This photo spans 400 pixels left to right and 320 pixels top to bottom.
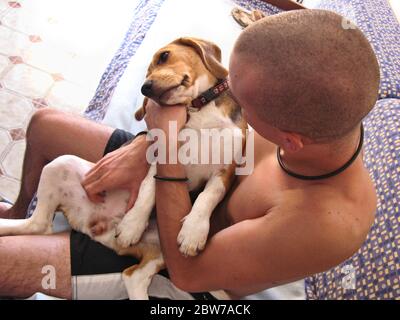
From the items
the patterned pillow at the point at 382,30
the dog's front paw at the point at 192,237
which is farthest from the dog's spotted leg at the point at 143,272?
the patterned pillow at the point at 382,30

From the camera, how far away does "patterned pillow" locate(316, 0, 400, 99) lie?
2.05 meters

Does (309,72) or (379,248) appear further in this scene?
(379,248)

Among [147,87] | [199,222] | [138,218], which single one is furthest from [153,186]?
[147,87]

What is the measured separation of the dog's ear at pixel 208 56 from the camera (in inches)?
57.9

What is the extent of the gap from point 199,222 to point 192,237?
0.18 ft

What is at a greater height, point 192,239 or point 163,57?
point 163,57

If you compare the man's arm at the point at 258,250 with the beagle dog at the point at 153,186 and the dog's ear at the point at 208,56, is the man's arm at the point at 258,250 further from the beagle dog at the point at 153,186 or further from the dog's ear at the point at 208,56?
the dog's ear at the point at 208,56

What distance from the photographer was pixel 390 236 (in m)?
1.32

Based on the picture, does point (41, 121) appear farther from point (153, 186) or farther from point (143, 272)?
point (143, 272)

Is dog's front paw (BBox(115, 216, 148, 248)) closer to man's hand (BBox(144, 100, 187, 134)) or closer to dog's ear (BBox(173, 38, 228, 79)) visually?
man's hand (BBox(144, 100, 187, 134))

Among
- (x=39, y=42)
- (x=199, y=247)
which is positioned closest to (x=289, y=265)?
(x=199, y=247)

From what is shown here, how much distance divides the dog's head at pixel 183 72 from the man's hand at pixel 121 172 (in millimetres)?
198

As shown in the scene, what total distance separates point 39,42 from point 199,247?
102 inches

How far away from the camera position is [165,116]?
54.2 inches
